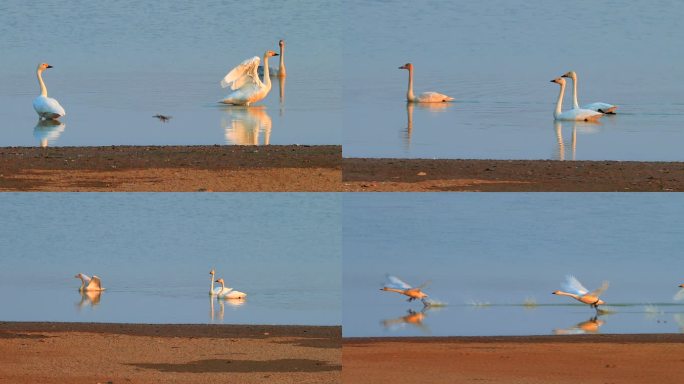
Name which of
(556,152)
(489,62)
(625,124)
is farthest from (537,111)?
(489,62)

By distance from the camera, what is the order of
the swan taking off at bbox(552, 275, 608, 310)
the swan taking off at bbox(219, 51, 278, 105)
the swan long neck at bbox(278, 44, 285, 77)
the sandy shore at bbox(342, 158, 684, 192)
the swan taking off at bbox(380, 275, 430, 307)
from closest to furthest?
1. the sandy shore at bbox(342, 158, 684, 192)
2. the swan taking off at bbox(380, 275, 430, 307)
3. the swan taking off at bbox(552, 275, 608, 310)
4. the swan taking off at bbox(219, 51, 278, 105)
5. the swan long neck at bbox(278, 44, 285, 77)

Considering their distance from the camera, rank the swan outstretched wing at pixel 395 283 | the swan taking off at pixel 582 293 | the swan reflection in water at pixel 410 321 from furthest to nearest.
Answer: the swan taking off at pixel 582 293, the swan outstretched wing at pixel 395 283, the swan reflection in water at pixel 410 321

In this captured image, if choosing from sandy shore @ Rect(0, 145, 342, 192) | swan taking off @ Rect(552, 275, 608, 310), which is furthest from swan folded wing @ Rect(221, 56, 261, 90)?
swan taking off @ Rect(552, 275, 608, 310)

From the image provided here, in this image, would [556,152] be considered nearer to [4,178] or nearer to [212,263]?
[4,178]

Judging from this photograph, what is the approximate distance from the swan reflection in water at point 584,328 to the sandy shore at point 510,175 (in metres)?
1.96

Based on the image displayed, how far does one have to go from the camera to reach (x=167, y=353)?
14484 millimetres

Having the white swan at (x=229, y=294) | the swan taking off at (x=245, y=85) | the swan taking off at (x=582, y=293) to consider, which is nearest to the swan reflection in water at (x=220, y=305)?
the white swan at (x=229, y=294)

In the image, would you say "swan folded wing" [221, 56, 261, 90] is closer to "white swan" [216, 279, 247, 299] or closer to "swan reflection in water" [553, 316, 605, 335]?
"white swan" [216, 279, 247, 299]

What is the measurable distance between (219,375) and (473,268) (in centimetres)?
473

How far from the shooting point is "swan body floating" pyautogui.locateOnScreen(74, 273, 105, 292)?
1819 centimetres

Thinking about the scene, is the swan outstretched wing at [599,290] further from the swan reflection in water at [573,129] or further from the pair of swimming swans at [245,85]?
the pair of swimming swans at [245,85]

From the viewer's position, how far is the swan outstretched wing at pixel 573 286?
16.1m

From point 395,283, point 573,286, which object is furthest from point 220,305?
point 573,286

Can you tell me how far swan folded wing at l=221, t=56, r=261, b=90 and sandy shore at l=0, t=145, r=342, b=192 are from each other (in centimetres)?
445
